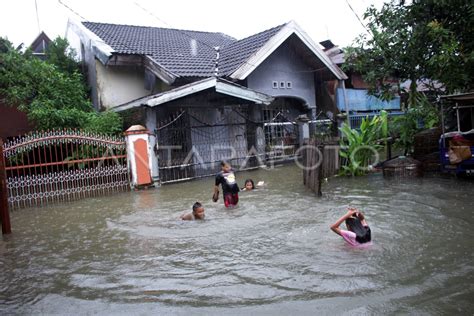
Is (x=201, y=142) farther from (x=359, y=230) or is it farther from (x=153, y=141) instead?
(x=359, y=230)

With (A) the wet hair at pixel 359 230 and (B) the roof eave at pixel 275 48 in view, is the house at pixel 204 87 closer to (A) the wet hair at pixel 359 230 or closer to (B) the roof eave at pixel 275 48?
(B) the roof eave at pixel 275 48

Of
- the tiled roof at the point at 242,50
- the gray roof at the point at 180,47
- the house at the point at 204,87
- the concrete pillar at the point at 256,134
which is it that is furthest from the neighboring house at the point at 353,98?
the concrete pillar at the point at 256,134

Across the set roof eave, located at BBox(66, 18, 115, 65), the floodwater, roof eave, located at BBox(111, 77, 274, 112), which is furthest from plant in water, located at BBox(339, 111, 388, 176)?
roof eave, located at BBox(66, 18, 115, 65)

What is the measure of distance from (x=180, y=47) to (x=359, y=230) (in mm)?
15117

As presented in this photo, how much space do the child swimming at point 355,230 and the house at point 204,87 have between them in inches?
332

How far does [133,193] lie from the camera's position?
12.7 meters

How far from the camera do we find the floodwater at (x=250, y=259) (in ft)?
14.8

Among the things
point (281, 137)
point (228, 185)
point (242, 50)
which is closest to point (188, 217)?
point (228, 185)

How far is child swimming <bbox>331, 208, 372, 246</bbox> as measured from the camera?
6.01 m

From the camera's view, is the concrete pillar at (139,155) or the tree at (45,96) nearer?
the concrete pillar at (139,155)

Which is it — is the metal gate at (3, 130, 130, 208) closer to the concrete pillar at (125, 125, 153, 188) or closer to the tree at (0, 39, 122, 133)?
the concrete pillar at (125, 125, 153, 188)

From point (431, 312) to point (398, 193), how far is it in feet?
21.3

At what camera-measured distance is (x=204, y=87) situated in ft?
46.3

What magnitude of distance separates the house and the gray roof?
57mm
